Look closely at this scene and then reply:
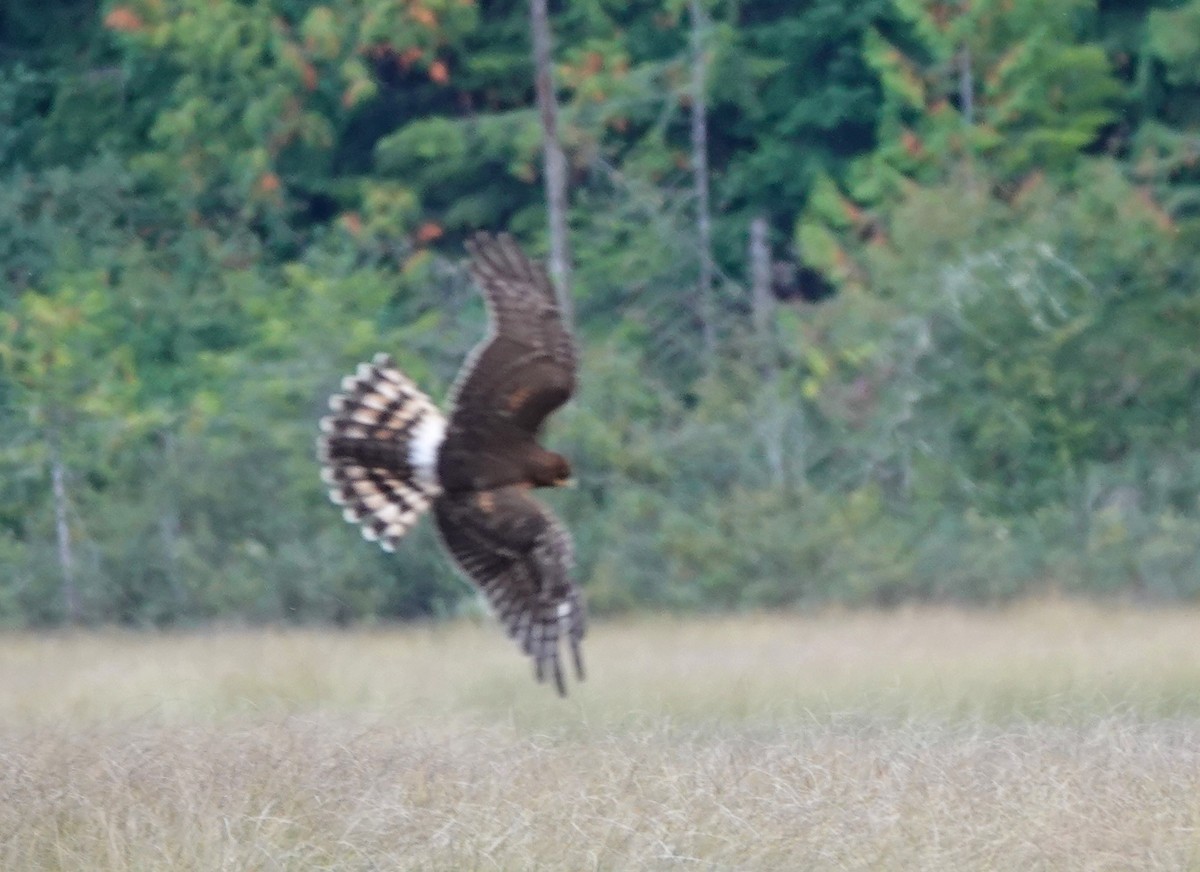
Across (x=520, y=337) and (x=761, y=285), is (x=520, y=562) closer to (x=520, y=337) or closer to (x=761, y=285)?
(x=520, y=337)

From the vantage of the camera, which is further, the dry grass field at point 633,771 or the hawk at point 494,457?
the hawk at point 494,457

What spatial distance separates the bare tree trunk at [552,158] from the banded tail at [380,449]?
285 inches

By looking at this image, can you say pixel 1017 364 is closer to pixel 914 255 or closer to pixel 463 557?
pixel 914 255

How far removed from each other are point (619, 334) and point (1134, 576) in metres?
4.81

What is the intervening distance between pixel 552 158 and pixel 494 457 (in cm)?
816

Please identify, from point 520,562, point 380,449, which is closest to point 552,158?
point 380,449

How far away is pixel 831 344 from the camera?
1655 centimetres

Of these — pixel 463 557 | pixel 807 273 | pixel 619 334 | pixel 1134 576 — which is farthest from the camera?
pixel 807 273

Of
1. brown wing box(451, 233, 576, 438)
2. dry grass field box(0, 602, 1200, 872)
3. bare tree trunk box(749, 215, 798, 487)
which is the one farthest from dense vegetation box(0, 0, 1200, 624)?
brown wing box(451, 233, 576, 438)

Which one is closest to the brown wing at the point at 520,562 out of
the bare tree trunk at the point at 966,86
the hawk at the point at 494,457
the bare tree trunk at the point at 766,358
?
the hawk at the point at 494,457

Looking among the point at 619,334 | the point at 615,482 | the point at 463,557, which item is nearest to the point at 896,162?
the point at 619,334

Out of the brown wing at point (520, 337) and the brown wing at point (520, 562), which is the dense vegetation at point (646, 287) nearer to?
the brown wing at point (520, 562)

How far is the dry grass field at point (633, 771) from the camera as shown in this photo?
5.05 metres

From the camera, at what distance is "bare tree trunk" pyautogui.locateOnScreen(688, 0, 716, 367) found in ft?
57.4
